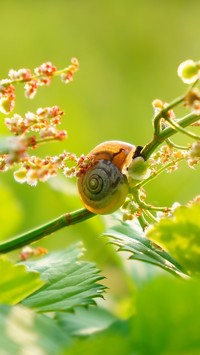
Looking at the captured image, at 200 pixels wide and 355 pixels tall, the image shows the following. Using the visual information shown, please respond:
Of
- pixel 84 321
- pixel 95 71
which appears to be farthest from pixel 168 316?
pixel 95 71

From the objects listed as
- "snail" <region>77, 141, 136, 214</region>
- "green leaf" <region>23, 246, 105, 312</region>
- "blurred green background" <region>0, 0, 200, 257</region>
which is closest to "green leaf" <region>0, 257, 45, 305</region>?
"green leaf" <region>23, 246, 105, 312</region>

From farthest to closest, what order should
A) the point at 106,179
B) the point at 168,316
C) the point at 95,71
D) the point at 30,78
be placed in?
the point at 95,71 → the point at 106,179 → the point at 30,78 → the point at 168,316

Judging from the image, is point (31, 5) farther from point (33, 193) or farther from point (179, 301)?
point (179, 301)

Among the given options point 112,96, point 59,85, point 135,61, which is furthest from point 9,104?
point 135,61

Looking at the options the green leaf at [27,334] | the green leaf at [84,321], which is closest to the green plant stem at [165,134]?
the green leaf at [84,321]

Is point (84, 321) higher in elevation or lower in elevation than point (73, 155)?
lower

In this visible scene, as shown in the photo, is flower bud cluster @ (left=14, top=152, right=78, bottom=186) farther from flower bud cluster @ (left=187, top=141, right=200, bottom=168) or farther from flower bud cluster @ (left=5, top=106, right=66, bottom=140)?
flower bud cluster @ (left=187, top=141, right=200, bottom=168)

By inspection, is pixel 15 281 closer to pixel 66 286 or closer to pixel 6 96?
pixel 66 286

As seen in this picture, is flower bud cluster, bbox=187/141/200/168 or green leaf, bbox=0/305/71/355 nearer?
green leaf, bbox=0/305/71/355
